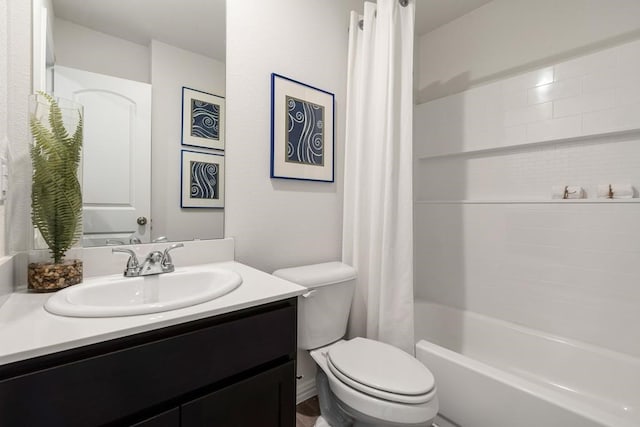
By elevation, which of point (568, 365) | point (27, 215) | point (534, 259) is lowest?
point (568, 365)

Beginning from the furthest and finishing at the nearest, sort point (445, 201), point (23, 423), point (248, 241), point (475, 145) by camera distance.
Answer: point (445, 201) < point (475, 145) < point (248, 241) < point (23, 423)

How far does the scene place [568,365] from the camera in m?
1.50

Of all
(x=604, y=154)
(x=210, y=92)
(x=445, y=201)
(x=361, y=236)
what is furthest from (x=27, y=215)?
(x=604, y=154)

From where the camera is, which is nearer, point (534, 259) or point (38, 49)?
point (38, 49)

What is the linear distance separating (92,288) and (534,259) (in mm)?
2200

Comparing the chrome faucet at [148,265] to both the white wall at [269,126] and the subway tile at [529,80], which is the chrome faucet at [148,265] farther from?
the subway tile at [529,80]

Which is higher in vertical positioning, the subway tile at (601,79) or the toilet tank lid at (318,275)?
the subway tile at (601,79)

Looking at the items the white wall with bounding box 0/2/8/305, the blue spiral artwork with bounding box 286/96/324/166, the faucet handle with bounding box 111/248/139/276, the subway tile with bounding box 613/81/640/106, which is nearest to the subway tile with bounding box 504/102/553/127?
the subway tile with bounding box 613/81/640/106

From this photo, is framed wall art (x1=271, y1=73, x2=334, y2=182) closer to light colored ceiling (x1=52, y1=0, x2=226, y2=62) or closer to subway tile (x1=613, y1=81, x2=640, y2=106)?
light colored ceiling (x1=52, y1=0, x2=226, y2=62)

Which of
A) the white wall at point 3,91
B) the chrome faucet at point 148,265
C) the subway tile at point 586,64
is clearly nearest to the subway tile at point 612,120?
the subway tile at point 586,64

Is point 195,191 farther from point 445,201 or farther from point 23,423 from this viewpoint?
point 445,201

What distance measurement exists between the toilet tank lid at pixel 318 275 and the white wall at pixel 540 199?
1.08 metres

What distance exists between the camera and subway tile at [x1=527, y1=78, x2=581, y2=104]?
62.0 inches

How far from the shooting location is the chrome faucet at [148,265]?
37.9 inches
